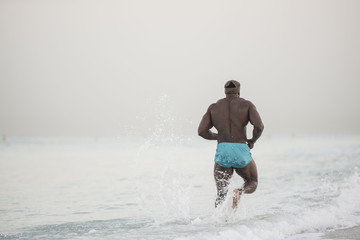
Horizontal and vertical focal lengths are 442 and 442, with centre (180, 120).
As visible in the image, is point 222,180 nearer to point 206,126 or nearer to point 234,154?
point 234,154

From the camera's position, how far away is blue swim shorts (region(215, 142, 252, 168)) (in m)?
6.19

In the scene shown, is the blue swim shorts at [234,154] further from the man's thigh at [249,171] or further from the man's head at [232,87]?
the man's head at [232,87]

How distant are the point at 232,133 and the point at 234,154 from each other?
30 cm

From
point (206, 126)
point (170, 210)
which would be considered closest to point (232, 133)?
point (206, 126)

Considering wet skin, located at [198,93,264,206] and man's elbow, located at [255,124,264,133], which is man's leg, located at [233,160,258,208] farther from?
man's elbow, located at [255,124,264,133]

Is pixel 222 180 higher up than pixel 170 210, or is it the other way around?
pixel 222 180

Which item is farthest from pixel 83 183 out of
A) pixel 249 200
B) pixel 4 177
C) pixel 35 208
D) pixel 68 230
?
pixel 68 230

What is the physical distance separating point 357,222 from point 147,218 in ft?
10.4

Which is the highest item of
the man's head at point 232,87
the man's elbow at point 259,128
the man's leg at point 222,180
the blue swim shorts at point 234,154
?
the man's head at point 232,87

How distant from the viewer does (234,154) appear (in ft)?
20.3

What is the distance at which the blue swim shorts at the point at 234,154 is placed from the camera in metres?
6.19

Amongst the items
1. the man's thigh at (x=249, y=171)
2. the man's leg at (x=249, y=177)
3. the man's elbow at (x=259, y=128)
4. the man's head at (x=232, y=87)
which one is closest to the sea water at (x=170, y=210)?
the man's leg at (x=249, y=177)

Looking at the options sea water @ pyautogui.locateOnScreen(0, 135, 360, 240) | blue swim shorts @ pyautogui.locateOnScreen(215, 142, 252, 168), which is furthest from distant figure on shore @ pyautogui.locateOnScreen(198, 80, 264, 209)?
sea water @ pyautogui.locateOnScreen(0, 135, 360, 240)

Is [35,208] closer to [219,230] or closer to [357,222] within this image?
[219,230]
